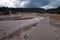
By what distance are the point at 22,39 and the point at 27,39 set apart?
1.13 ft

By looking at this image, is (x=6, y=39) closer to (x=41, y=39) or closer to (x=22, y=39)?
(x=22, y=39)

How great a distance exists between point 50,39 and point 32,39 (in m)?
1.26

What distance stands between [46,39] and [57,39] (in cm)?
77

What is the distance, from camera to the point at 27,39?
36.2ft

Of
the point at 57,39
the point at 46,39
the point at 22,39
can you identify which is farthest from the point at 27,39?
the point at 57,39

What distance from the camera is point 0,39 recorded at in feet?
35.6

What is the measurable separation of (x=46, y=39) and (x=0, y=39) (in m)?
3.16

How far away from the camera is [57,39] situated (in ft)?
36.8

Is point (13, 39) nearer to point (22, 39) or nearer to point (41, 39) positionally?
point (22, 39)

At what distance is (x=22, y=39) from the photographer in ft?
36.3

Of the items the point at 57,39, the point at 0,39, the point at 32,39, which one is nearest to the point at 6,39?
the point at 0,39

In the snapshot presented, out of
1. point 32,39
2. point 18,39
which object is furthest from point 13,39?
point 32,39

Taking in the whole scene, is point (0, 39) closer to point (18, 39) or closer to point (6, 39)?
point (6, 39)

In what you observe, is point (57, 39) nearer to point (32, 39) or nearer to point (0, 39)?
point (32, 39)
